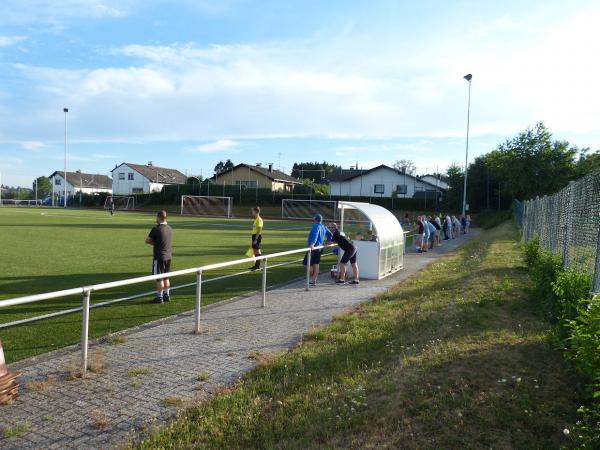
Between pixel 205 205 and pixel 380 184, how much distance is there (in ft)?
71.2

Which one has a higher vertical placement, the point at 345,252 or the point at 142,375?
the point at 345,252

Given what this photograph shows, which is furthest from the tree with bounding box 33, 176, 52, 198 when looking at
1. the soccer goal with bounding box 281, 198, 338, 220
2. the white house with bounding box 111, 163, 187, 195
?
the soccer goal with bounding box 281, 198, 338, 220

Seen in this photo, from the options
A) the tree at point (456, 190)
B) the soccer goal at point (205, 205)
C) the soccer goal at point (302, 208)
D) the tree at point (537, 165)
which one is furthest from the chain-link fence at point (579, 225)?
the soccer goal at point (205, 205)

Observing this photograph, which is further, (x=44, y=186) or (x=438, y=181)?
(x=44, y=186)

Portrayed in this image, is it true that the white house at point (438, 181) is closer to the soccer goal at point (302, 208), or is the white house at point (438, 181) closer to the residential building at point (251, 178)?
the soccer goal at point (302, 208)

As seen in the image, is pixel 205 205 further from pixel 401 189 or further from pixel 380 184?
pixel 401 189

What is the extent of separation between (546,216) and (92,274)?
36.3 ft

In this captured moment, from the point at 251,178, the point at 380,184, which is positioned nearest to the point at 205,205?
the point at 251,178

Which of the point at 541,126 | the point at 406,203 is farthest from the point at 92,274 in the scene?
the point at 406,203

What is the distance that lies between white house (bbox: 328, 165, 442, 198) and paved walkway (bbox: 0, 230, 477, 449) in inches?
2105

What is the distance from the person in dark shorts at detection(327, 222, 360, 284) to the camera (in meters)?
11.8

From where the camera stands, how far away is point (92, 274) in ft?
41.3

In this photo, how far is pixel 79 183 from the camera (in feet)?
320

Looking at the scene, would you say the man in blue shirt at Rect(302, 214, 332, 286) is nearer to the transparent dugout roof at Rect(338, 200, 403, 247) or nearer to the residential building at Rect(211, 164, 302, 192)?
the transparent dugout roof at Rect(338, 200, 403, 247)
